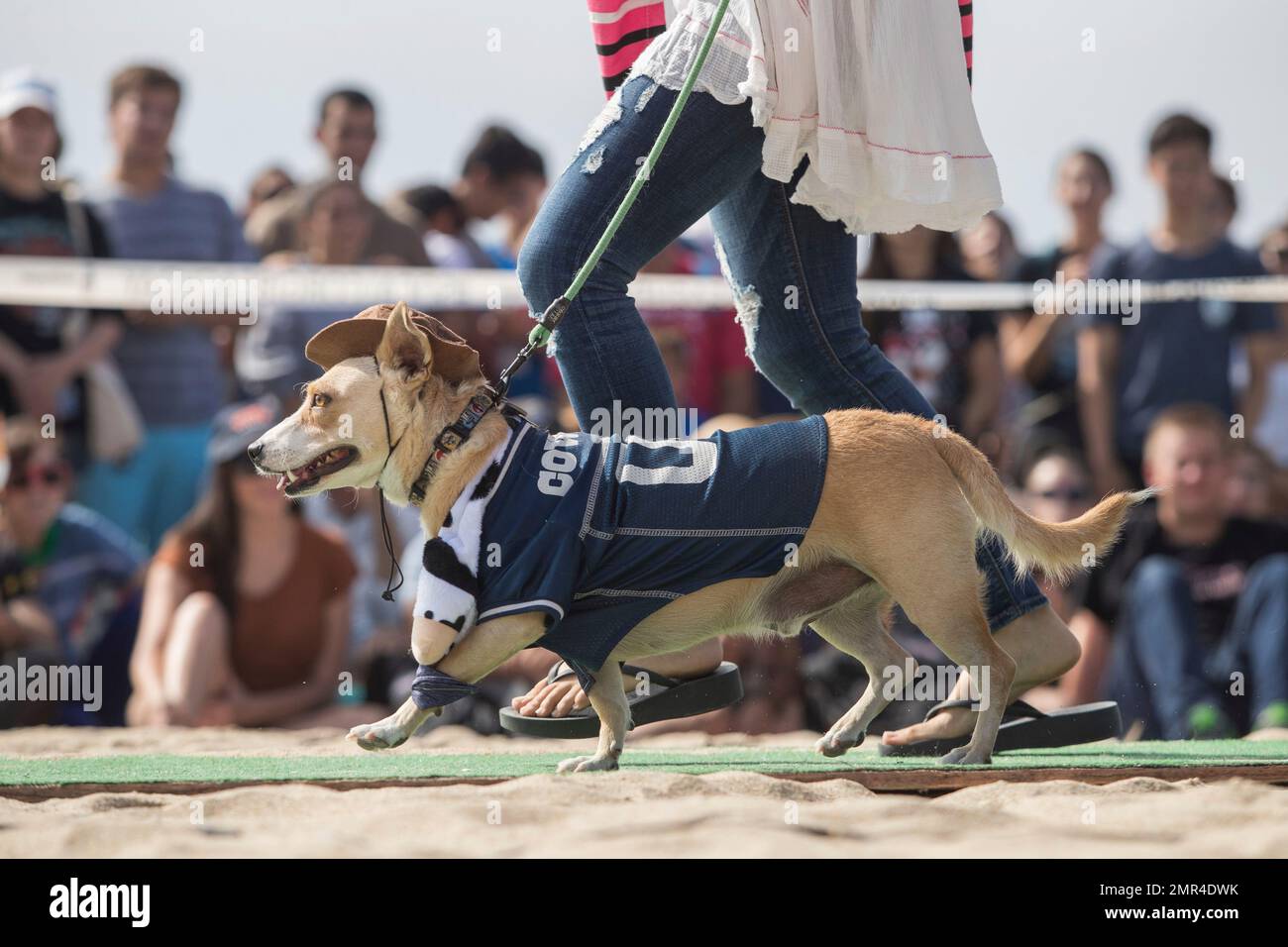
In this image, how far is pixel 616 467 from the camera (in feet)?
12.6

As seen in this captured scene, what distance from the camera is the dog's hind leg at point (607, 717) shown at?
4.03 metres

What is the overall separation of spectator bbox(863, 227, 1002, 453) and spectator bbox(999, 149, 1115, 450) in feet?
1.25

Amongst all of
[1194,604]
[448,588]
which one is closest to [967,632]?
[448,588]

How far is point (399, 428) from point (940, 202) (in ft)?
4.74

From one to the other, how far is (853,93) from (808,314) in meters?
0.56

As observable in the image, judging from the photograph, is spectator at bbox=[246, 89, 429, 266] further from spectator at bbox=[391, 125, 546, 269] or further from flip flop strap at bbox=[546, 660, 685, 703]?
flip flop strap at bbox=[546, 660, 685, 703]

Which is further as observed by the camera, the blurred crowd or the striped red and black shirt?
the blurred crowd

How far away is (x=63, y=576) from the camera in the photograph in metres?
7.23

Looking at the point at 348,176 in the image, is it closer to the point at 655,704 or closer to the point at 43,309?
the point at 43,309

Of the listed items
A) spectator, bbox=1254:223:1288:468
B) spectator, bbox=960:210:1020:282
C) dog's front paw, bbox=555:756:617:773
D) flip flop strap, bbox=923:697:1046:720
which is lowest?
dog's front paw, bbox=555:756:617:773

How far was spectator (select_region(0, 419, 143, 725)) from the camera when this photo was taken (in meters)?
7.10

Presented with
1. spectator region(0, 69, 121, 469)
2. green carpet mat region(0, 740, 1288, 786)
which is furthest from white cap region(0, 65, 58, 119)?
green carpet mat region(0, 740, 1288, 786)
